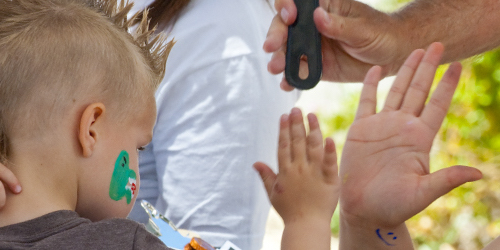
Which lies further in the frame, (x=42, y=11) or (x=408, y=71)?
(x=408, y=71)

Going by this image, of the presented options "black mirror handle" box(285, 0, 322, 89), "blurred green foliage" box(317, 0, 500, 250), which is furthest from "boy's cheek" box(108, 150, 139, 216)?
"blurred green foliage" box(317, 0, 500, 250)

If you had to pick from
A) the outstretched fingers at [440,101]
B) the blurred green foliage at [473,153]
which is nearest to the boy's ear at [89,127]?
the outstretched fingers at [440,101]

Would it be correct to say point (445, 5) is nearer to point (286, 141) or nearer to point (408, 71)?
point (408, 71)

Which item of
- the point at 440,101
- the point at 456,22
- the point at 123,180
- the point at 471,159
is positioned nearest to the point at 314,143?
the point at 440,101

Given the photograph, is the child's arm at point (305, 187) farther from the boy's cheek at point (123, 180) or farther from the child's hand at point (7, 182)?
the child's hand at point (7, 182)

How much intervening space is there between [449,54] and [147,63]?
0.80 meters

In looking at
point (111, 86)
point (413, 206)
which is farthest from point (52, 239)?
point (413, 206)

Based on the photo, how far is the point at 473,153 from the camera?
2.62 meters

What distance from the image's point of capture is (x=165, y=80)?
1.41m

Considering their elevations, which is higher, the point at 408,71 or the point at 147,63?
the point at 147,63

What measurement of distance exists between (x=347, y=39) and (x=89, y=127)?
0.62m

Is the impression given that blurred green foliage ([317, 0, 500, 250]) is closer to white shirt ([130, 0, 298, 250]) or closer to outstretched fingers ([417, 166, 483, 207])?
white shirt ([130, 0, 298, 250])

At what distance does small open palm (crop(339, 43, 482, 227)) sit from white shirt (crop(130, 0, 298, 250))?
41 centimetres

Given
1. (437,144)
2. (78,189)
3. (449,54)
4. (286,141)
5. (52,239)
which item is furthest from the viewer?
(437,144)
